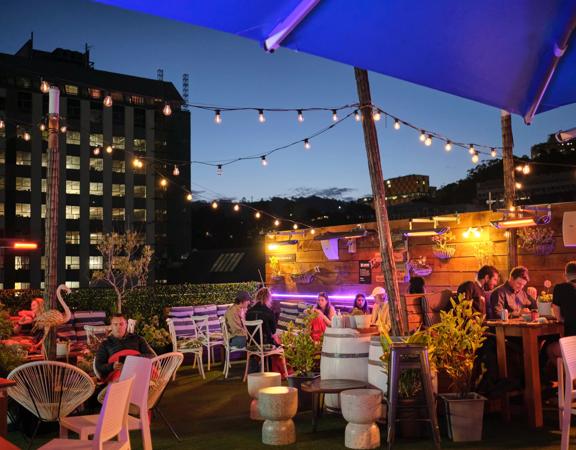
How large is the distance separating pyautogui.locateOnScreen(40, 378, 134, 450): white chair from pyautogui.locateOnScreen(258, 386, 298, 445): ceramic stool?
1673 millimetres

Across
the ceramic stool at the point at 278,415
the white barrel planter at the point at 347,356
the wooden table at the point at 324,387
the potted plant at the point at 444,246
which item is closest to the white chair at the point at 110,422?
the ceramic stool at the point at 278,415

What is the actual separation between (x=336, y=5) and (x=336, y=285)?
11138 mm

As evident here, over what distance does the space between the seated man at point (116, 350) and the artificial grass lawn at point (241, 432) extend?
2.24 feet

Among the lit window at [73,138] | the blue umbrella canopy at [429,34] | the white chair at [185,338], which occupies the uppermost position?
the lit window at [73,138]

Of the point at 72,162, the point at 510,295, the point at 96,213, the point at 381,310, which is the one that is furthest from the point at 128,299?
the point at 72,162

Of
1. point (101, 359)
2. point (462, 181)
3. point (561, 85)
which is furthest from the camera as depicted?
point (462, 181)

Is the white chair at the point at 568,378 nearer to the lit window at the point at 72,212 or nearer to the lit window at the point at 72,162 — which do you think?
the lit window at the point at 72,212

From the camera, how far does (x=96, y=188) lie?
5581 cm

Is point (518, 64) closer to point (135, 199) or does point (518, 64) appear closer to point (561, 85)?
point (561, 85)

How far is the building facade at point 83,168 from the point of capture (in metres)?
49.8

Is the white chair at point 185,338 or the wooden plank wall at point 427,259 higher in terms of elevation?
the wooden plank wall at point 427,259

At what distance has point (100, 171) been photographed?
56094mm

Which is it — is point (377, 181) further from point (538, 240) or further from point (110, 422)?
point (538, 240)

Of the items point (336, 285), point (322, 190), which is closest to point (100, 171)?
point (322, 190)
